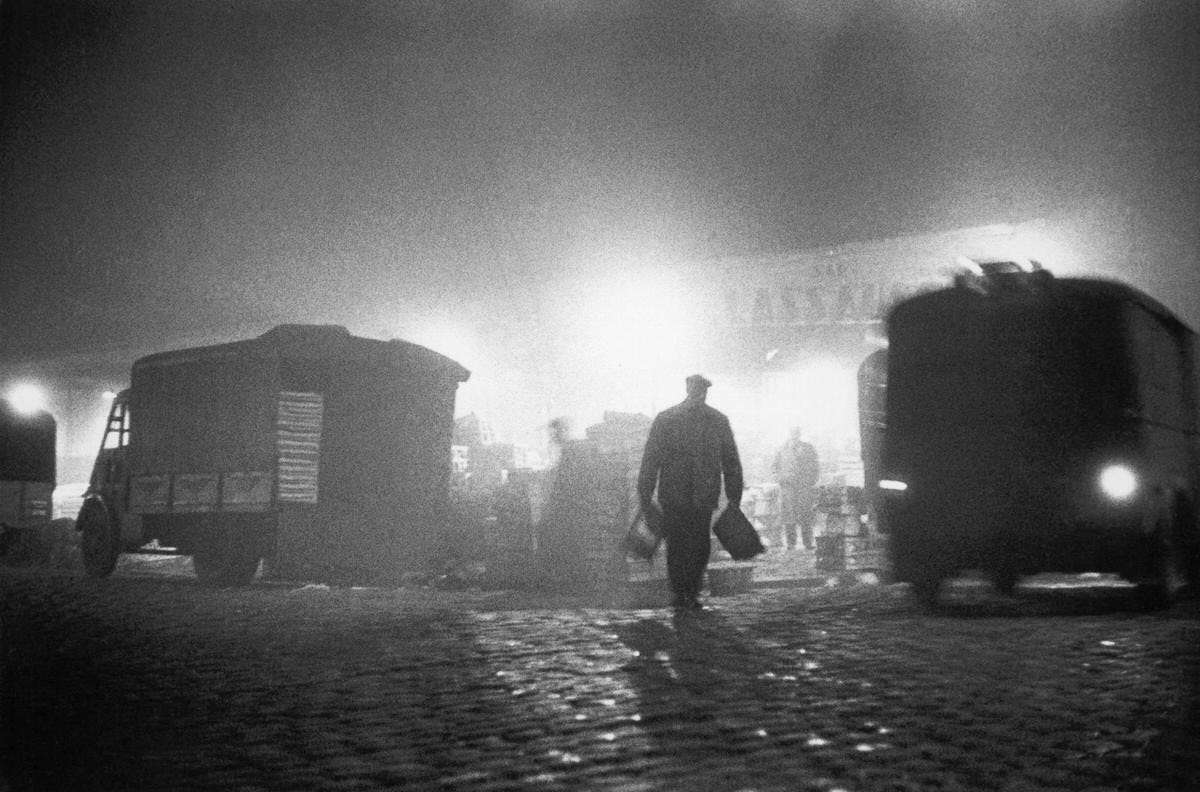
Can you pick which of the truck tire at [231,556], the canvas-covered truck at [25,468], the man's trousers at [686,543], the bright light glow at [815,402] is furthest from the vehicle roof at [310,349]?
the bright light glow at [815,402]

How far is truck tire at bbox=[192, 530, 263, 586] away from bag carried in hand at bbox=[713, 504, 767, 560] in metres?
7.80

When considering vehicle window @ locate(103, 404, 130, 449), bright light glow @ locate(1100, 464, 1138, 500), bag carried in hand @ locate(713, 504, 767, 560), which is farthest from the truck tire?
bright light glow @ locate(1100, 464, 1138, 500)

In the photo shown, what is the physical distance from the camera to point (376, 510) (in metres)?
16.3

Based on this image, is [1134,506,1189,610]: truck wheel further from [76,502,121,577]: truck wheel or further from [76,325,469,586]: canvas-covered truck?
[76,502,121,577]: truck wheel

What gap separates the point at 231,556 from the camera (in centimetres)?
1570

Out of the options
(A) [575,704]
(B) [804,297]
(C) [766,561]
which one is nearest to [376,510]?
(C) [766,561]

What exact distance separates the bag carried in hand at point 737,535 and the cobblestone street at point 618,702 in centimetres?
62

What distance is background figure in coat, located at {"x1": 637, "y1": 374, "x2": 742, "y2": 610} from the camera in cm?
1038

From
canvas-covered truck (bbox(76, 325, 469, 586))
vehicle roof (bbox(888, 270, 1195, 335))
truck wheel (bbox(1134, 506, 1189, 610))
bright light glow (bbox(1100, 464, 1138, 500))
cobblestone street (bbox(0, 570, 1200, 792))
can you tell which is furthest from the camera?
canvas-covered truck (bbox(76, 325, 469, 586))

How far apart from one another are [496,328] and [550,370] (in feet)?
10.2

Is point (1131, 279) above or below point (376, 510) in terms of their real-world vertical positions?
above

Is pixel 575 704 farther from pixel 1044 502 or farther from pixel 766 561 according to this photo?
pixel 766 561

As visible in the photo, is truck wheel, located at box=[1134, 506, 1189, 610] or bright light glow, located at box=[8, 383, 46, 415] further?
bright light glow, located at box=[8, 383, 46, 415]

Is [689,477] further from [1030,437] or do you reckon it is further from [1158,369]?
[1158,369]
